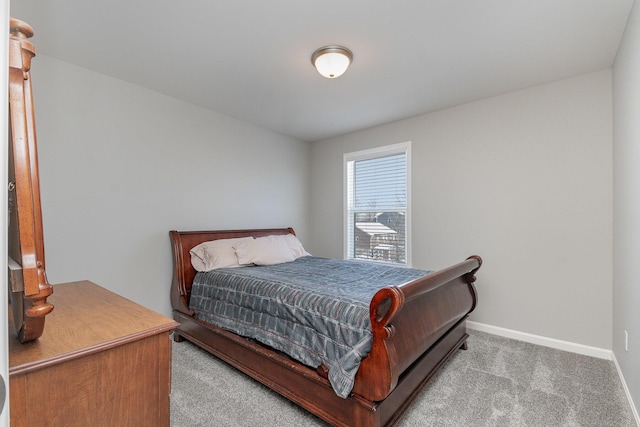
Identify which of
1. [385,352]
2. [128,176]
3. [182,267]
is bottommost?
[385,352]

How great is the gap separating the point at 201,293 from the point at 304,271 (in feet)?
3.22

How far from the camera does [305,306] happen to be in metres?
1.87

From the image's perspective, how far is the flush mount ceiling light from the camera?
2.13 m

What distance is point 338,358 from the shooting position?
1612 millimetres

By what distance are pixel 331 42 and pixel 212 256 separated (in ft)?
7.13

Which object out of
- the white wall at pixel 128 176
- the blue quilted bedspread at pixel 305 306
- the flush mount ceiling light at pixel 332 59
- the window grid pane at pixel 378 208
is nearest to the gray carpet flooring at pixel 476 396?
the blue quilted bedspread at pixel 305 306

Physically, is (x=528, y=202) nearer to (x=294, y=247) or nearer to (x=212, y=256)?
(x=294, y=247)

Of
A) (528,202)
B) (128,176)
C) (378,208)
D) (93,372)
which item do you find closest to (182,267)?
(128,176)

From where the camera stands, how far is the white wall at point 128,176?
2320 millimetres

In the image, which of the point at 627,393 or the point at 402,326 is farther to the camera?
the point at 627,393

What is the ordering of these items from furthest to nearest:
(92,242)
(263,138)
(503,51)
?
1. (263,138)
2. (92,242)
3. (503,51)

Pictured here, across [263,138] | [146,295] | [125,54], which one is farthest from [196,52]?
[146,295]

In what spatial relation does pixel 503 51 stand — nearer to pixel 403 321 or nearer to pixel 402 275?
pixel 402 275

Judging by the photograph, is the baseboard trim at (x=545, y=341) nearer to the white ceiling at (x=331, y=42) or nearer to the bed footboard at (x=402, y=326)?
Result: the bed footboard at (x=402, y=326)
